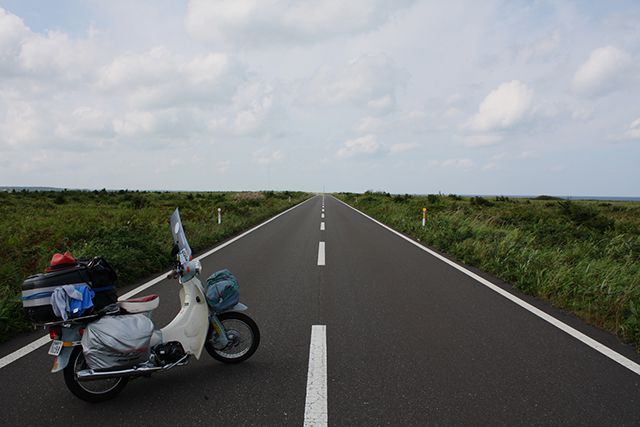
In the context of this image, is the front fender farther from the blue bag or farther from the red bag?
the blue bag

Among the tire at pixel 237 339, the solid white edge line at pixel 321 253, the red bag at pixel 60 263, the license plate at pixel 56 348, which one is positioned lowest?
the solid white edge line at pixel 321 253

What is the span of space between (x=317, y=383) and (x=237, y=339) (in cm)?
94

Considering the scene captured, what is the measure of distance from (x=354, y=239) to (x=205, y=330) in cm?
895

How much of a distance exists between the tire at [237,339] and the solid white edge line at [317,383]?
615 mm

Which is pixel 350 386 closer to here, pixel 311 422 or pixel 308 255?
pixel 311 422

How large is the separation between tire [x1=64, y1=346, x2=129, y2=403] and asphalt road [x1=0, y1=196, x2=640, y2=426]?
94mm

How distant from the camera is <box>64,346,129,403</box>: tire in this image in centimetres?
279

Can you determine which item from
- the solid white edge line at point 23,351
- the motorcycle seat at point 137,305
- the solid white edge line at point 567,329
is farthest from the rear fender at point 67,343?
the solid white edge line at point 567,329

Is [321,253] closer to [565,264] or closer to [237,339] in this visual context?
[565,264]

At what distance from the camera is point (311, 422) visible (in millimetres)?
2508

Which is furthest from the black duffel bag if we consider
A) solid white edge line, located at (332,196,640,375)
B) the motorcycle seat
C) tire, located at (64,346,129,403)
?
solid white edge line, located at (332,196,640,375)

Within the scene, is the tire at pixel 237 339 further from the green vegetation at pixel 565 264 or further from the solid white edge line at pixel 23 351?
the green vegetation at pixel 565 264

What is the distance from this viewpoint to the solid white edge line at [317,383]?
8.42 feet

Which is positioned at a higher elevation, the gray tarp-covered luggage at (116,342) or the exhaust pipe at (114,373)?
the gray tarp-covered luggage at (116,342)
